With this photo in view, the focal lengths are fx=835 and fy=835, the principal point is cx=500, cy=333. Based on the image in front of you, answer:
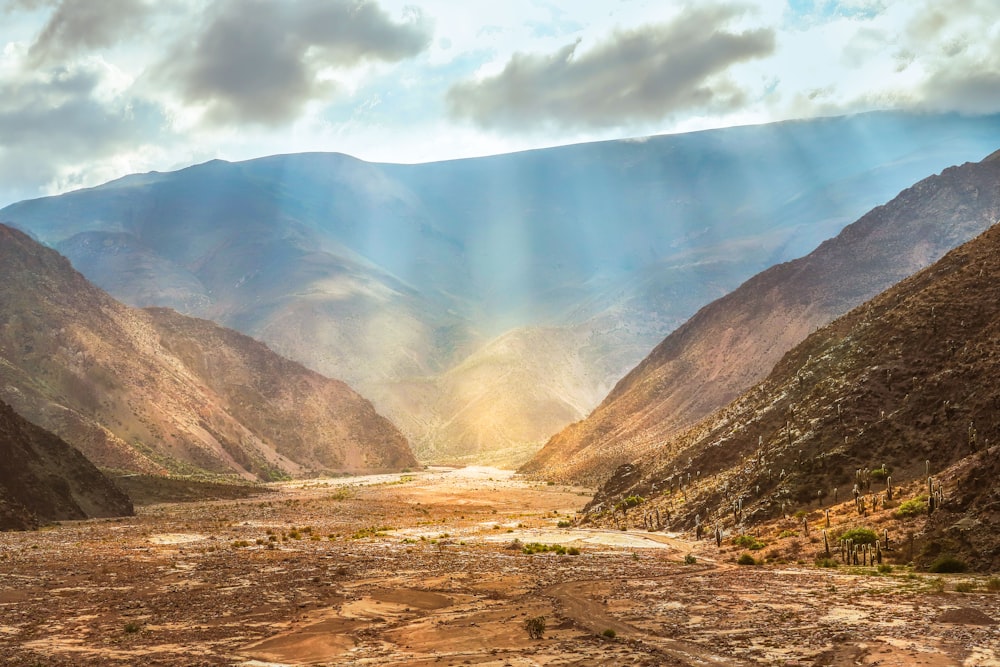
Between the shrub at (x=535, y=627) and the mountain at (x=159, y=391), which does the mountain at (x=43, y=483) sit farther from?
the shrub at (x=535, y=627)

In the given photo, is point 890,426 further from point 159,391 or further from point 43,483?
point 159,391

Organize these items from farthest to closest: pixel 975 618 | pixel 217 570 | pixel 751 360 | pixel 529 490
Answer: pixel 751 360, pixel 529 490, pixel 217 570, pixel 975 618

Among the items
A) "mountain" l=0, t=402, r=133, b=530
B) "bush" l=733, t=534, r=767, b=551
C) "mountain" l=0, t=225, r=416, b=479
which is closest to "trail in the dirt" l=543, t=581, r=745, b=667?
"bush" l=733, t=534, r=767, b=551

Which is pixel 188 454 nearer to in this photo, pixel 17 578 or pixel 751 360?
pixel 751 360

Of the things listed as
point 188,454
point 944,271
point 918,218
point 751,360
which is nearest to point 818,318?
point 751,360

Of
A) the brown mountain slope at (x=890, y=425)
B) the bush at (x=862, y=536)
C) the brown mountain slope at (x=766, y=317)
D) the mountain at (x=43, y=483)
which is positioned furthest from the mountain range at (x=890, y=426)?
the brown mountain slope at (x=766, y=317)

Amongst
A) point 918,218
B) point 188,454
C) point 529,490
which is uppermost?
point 918,218

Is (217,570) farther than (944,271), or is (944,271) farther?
(944,271)
